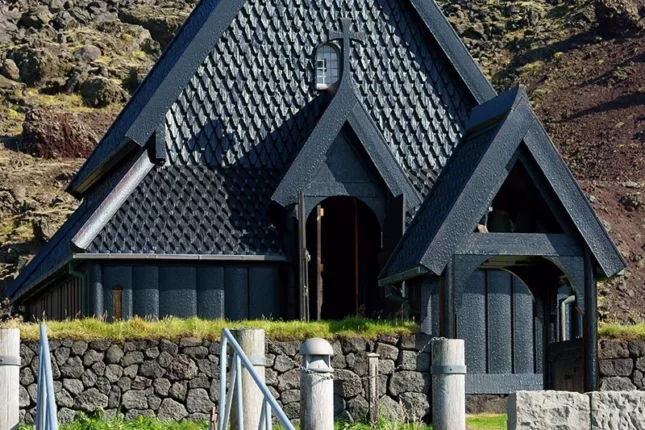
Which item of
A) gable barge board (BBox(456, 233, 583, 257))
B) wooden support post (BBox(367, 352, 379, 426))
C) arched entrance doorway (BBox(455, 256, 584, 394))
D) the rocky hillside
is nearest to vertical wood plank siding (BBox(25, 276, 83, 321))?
arched entrance doorway (BBox(455, 256, 584, 394))

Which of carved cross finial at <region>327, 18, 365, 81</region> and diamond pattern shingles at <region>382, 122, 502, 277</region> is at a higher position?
carved cross finial at <region>327, 18, 365, 81</region>

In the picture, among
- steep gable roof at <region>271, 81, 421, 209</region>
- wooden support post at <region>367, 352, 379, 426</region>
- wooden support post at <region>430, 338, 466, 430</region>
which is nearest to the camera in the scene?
wooden support post at <region>430, 338, 466, 430</region>

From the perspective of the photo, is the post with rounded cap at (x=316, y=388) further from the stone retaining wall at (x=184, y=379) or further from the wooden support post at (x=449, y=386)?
the stone retaining wall at (x=184, y=379)

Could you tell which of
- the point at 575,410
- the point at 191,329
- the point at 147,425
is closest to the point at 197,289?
the point at 191,329

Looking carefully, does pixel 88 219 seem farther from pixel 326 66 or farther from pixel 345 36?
pixel 326 66

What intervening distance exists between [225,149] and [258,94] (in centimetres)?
102

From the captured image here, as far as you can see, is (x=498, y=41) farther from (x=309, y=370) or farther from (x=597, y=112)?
(x=309, y=370)

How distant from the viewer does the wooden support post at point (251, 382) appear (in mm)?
13820

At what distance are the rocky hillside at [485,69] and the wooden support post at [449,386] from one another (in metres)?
32.5

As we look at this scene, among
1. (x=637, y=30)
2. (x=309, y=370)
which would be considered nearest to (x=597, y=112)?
(x=637, y=30)

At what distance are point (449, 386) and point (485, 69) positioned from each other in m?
66.5

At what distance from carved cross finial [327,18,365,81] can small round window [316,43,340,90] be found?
3.63ft

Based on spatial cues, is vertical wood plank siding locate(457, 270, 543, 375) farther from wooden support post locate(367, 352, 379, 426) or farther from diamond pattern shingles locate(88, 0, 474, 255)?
wooden support post locate(367, 352, 379, 426)

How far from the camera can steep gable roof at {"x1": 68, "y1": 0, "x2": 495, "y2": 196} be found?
75.5 feet
